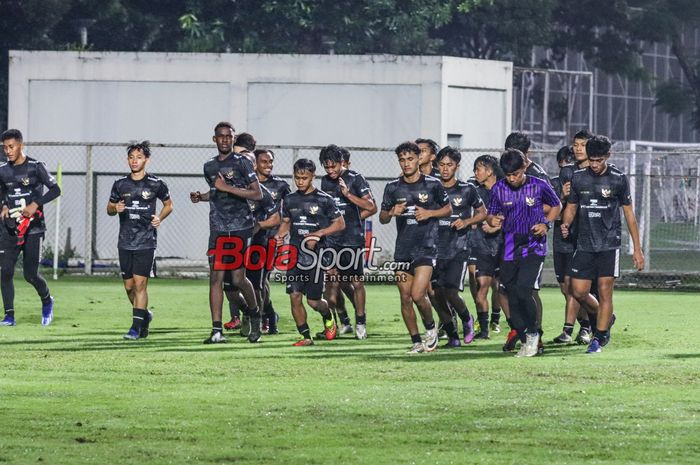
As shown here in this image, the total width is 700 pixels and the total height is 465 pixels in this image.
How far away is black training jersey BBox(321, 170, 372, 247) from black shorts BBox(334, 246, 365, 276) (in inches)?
2.4

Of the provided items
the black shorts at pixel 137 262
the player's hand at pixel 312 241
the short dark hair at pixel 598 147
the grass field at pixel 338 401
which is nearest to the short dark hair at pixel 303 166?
the player's hand at pixel 312 241

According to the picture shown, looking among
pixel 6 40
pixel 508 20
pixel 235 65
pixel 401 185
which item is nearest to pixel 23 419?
pixel 401 185

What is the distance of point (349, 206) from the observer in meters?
17.3

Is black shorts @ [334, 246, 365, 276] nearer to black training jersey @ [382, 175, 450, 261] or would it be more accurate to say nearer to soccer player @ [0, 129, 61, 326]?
black training jersey @ [382, 175, 450, 261]

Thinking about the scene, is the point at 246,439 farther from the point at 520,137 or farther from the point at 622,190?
the point at 520,137

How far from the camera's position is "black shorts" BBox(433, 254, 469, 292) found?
1630 centimetres

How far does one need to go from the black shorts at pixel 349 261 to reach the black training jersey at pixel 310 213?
80cm

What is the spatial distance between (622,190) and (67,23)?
2916 centimetres

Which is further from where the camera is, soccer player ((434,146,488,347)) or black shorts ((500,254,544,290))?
soccer player ((434,146,488,347))

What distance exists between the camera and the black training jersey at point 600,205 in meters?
15.2

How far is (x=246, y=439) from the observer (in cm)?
992

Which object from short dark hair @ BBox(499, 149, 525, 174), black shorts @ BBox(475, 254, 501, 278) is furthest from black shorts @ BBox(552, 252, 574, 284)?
short dark hair @ BBox(499, 149, 525, 174)

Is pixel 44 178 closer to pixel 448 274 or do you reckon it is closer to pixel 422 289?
pixel 448 274

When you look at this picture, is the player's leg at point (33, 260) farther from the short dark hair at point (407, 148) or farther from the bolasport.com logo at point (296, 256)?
the short dark hair at point (407, 148)
